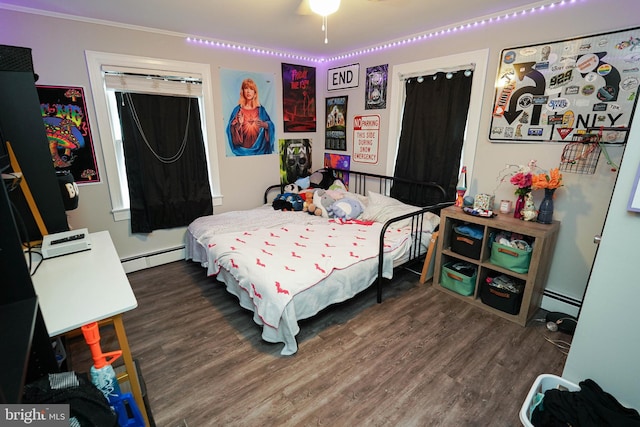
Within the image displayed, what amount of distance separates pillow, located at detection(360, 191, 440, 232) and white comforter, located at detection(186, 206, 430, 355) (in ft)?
0.42

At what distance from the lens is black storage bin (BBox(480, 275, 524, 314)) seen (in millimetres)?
2430

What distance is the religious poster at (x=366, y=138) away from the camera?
3760 millimetres

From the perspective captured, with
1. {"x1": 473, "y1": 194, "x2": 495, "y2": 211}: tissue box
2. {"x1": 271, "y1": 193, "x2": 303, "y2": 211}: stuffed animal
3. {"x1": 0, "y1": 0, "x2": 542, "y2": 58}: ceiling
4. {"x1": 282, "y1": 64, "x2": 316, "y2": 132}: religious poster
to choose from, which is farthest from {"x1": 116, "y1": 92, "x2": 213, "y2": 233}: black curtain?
{"x1": 473, "y1": 194, "x2": 495, "y2": 211}: tissue box

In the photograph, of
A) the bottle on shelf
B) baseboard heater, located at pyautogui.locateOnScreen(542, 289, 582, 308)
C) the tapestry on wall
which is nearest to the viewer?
the tapestry on wall

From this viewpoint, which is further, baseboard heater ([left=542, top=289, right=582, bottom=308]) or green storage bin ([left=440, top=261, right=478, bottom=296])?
green storage bin ([left=440, top=261, right=478, bottom=296])

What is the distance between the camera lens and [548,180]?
2.29m

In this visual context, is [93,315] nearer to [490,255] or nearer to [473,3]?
[490,255]

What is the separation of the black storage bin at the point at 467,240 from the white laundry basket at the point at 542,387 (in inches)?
47.6

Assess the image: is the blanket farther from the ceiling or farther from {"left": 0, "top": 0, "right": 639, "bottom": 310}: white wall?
the ceiling

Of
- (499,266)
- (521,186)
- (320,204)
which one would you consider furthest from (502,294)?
(320,204)

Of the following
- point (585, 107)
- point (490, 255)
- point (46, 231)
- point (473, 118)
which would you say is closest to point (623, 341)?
point (490, 255)

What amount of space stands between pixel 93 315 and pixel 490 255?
8.98ft

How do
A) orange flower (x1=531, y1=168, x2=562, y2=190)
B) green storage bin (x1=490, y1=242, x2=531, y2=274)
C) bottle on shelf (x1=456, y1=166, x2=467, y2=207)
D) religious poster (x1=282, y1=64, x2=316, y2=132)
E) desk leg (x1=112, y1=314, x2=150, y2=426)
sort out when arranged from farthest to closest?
religious poster (x1=282, y1=64, x2=316, y2=132) < bottle on shelf (x1=456, y1=166, x2=467, y2=207) < green storage bin (x1=490, y1=242, x2=531, y2=274) < orange flower (x1=531, y1=168, x2=562, y2=190) < desk leg (x1=112, y1=314, x2=150, y2=426)

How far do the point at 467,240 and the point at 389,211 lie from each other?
35.8 inches
